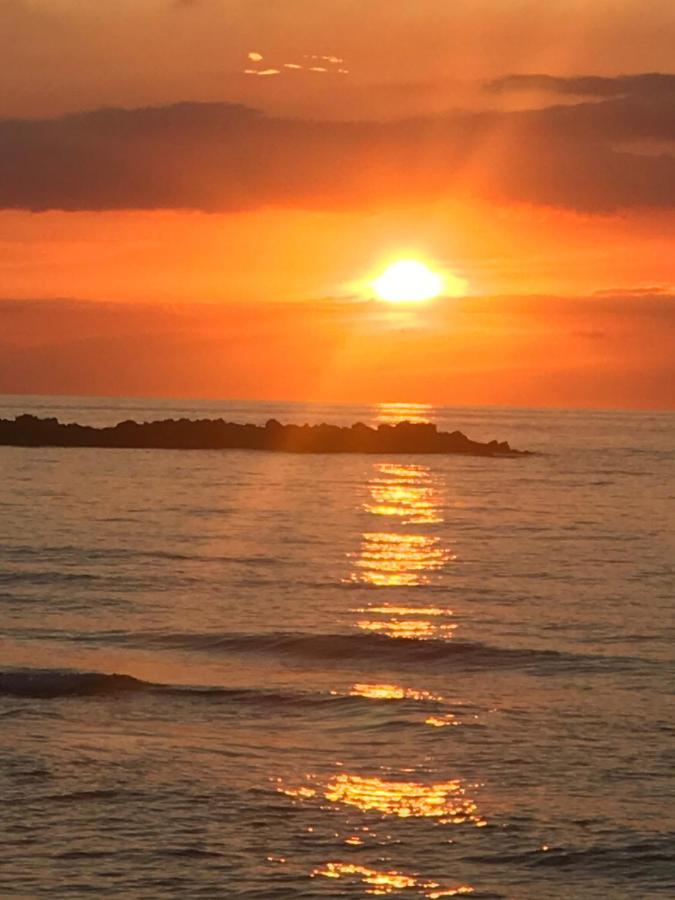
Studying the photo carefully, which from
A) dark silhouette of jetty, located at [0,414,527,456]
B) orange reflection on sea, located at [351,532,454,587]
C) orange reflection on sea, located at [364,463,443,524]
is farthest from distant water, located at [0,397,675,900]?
dark silhouette of jetty, located at [0,414,527,456]

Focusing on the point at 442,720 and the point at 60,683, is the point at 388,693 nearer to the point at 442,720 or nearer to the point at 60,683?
the point at 442,720

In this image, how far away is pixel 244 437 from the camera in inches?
4783

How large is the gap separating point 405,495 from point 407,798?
5642 centimetres

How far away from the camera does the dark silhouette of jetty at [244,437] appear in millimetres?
116062

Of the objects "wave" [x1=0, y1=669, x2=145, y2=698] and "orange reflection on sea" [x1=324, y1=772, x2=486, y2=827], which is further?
"wave" [x1=0, y1=669, x2=145, y2=698]

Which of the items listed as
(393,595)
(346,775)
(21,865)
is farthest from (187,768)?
(393,595)

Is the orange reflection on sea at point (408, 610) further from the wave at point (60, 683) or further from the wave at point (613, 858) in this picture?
the wave at point (613, 858)

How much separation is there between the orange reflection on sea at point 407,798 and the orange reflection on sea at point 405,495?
39.5m

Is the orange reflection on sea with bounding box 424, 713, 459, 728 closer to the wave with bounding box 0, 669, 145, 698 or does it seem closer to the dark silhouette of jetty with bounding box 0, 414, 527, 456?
the wave with bounding box 0, 669, 145, 698

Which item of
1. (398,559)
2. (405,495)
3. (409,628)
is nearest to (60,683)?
(409,628)

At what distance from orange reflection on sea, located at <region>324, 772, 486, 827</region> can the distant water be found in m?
0.05

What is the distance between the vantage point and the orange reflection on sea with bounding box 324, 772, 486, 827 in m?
14.8

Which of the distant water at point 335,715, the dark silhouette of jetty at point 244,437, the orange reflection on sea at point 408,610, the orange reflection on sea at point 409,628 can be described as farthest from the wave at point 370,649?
the dark silhouette of jetty at point 244,437

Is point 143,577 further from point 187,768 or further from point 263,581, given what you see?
point 187,768
